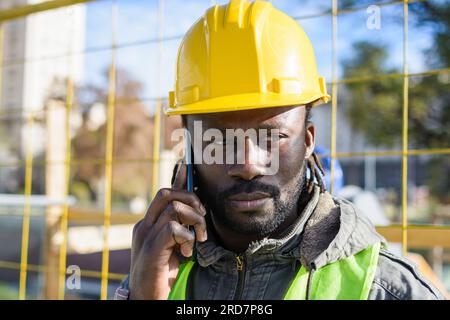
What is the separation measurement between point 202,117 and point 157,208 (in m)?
0.36

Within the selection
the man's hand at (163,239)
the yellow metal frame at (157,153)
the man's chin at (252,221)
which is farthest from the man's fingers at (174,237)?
the yellow metal frame at (157,153)

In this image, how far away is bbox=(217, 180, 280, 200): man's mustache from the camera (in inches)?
63.3

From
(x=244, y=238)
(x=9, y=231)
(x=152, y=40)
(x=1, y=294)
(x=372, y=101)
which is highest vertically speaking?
(x=372, y=101)

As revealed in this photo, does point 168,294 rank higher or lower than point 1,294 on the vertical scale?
higher

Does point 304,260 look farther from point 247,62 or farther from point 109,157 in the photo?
point 109,157

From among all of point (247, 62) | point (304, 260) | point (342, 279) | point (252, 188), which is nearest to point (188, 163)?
point (252, 188)

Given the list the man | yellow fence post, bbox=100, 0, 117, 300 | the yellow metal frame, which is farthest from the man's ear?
yellow fence post, bbox=100, 0, 117, 300

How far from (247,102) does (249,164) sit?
0.69 ft

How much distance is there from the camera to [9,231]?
18.4 feet

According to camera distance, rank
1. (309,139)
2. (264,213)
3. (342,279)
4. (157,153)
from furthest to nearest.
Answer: (157,153)
(309,139)
(264,213)
(342,279)

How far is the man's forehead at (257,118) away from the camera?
5.42 feet

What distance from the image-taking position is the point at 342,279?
152cm

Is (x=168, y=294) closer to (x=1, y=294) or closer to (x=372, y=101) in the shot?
(x=1, y=294)

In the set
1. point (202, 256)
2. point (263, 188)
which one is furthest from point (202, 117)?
point (202, 256)
